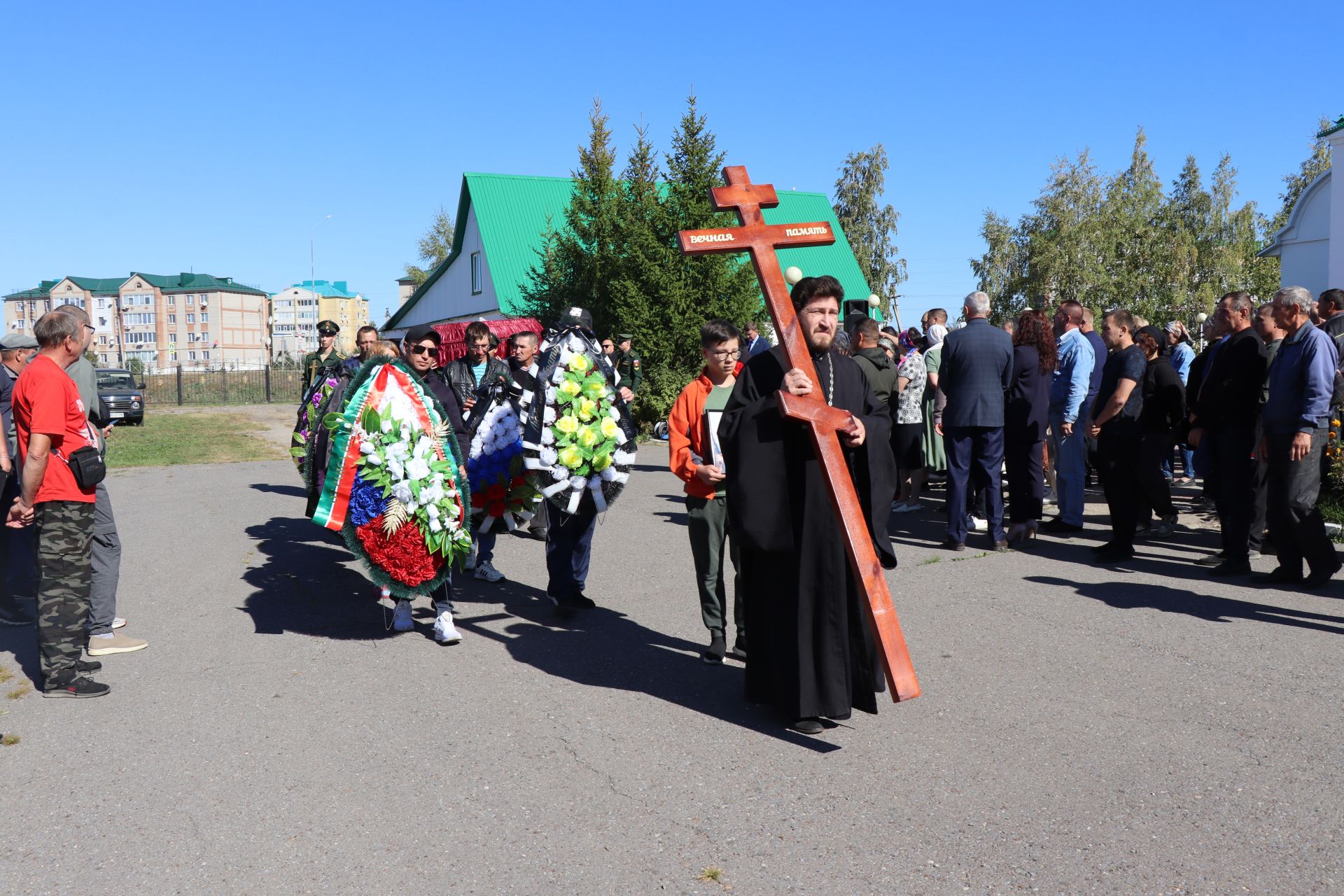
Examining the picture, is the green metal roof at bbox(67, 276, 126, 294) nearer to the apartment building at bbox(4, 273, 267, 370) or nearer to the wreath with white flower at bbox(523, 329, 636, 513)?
the apartment building at bbox(4, 273, 267, 370)

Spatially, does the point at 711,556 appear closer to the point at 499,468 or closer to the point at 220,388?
the point at 499,468

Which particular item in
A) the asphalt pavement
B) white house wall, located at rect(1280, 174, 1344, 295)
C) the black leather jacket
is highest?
white house wall, located at rect(1280, 174, 1344, 295)

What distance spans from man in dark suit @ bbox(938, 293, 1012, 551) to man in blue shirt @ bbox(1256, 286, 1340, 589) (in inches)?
86.4

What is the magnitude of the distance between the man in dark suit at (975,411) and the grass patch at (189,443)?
13941mm

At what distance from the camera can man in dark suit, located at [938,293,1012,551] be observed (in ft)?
28.8

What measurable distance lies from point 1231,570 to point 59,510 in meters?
7.70

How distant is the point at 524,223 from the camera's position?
33.2 metres

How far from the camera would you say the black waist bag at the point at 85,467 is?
17.4ft

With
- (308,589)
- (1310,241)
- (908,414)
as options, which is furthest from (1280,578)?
(1310,241)

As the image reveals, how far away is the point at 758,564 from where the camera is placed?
4.78 meters

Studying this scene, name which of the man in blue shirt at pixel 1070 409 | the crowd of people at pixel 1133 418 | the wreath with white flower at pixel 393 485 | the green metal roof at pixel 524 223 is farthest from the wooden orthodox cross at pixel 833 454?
the green metal roof at pixel 524 223

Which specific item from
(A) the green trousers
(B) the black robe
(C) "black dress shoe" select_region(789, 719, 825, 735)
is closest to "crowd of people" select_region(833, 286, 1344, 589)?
(A) the green trousers

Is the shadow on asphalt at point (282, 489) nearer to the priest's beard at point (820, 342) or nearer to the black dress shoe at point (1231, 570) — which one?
the priest's beard at point (820, 342)

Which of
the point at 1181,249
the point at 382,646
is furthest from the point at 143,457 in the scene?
the point at 1181,249
